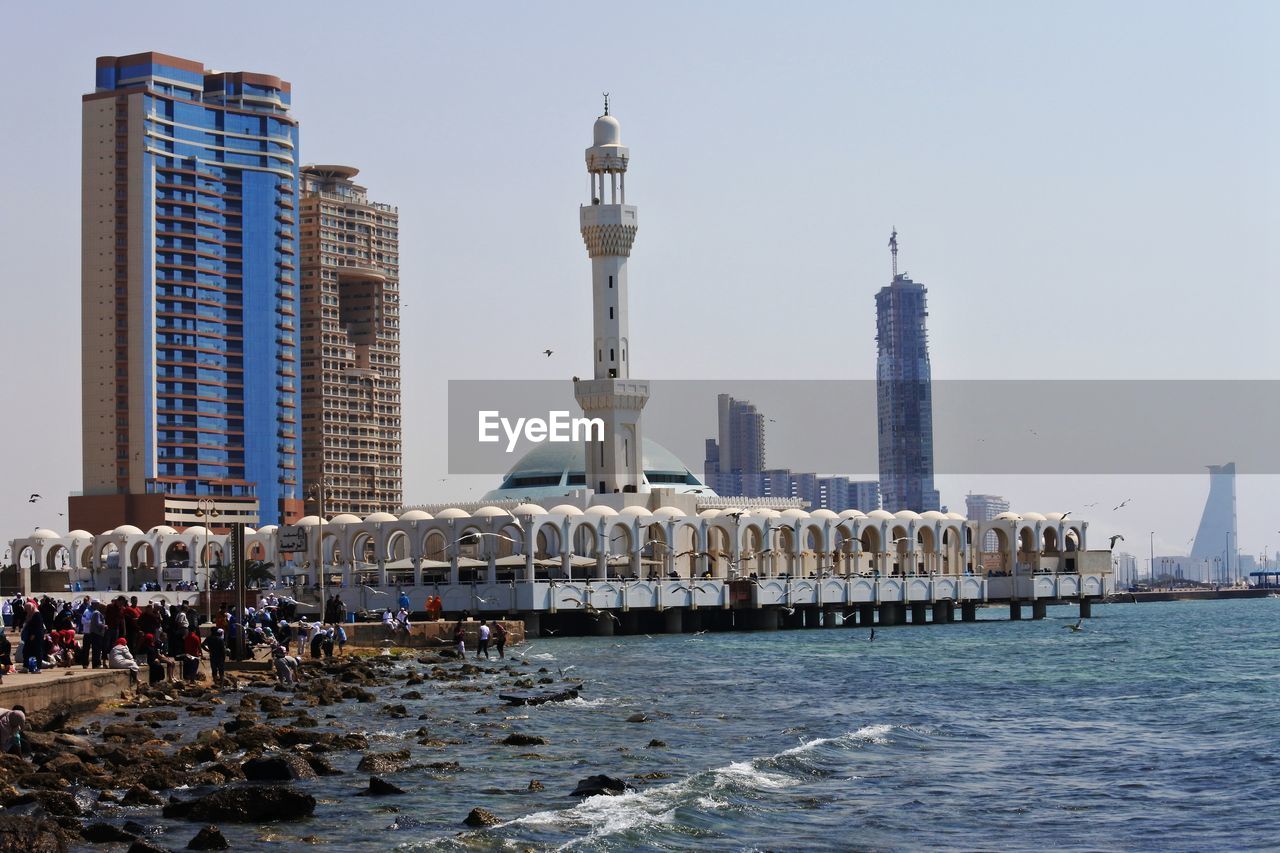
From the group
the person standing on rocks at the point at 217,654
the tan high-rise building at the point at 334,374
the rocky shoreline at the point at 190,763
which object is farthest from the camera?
the tan high-rise building at the point at 334,374

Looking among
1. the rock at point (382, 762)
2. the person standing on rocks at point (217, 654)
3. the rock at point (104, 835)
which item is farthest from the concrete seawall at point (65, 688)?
the rock at point (104, 835)

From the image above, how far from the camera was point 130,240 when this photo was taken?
15475cm

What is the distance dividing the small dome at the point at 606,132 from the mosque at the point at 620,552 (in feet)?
0.29

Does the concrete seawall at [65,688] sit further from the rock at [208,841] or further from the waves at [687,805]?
the waves at [687,805]

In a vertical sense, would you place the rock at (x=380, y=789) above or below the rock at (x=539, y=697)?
above

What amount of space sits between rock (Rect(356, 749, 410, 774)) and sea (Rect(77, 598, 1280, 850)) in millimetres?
459

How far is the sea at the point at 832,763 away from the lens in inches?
1005

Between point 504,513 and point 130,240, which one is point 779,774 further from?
point 130,240

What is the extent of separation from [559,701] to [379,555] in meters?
47.5

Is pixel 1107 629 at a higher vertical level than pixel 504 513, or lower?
lower

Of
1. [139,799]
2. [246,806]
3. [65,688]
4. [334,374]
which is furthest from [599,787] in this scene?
[334,374]

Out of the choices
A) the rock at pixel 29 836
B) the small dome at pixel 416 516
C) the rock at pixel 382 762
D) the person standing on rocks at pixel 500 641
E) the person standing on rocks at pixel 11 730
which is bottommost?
the person standing on rocks at pixel 500 641

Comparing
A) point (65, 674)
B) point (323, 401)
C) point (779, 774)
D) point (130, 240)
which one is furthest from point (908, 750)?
point (323, 401)

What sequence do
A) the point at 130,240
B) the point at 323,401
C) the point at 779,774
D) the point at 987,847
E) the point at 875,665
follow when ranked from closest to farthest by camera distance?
1. the point at 987,847
2. the point at 779,774
3. the point at 875,665
4. the point at 130,240
5. the point at 323,401
